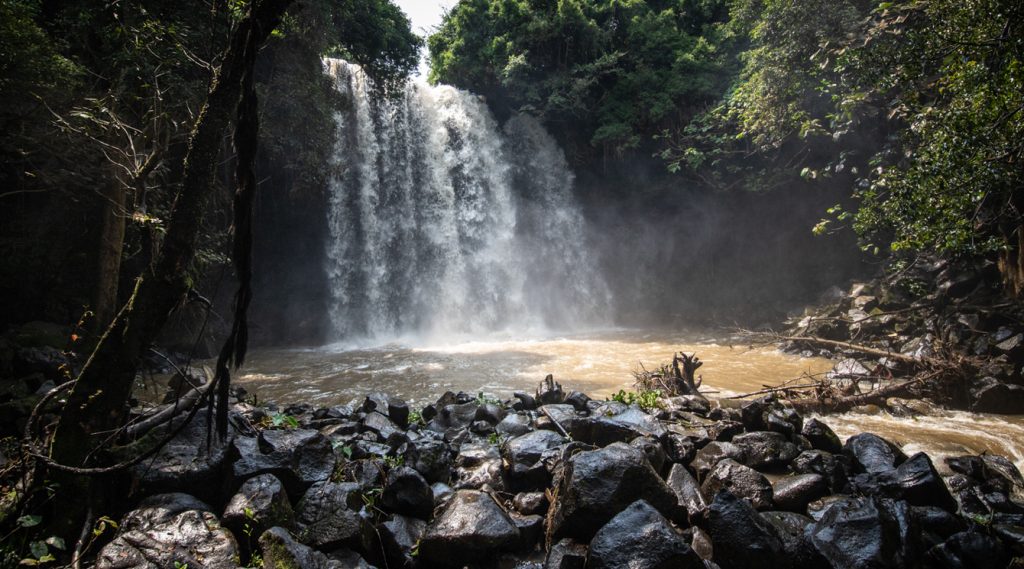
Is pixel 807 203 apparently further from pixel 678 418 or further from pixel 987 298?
pixel 678 418

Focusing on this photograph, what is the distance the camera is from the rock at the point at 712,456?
3.53m

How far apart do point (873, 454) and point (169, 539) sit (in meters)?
4.82

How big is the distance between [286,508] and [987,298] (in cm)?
1164

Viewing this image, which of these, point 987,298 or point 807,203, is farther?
point 807,203

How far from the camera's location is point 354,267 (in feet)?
53.4

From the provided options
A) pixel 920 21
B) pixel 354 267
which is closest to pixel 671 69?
pixel 920 21

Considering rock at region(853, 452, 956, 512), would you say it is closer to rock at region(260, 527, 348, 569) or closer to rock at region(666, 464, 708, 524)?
rock at region(666, 464, 708, 524)

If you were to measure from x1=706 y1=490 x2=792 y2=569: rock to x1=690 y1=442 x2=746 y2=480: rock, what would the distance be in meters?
0.96

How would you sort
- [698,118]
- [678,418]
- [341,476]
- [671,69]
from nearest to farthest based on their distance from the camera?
[341,476] < [678,418] < [698,118] < [671,69]

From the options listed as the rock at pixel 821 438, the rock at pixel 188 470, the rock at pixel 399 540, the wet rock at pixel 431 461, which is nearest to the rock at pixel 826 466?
the rock at pixel 821 438

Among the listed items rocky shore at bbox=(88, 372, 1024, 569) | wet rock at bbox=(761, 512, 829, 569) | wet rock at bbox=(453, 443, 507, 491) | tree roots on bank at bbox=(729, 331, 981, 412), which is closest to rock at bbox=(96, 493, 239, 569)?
rocky shore at bbox=(88, 372, 1024, 569)

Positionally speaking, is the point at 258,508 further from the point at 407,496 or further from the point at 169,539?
the point at 407,496

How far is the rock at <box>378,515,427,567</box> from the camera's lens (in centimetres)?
253

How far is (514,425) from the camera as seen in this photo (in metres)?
4.68
